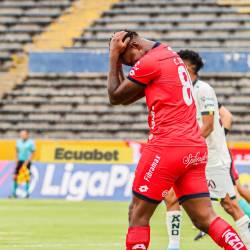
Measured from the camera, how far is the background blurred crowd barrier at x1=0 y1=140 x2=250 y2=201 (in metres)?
24.3

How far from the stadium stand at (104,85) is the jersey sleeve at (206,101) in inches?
720

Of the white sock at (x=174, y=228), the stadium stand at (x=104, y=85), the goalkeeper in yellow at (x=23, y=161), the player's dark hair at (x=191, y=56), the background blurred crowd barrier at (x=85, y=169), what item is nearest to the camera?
the player's dark hair at (x=191, y=56)

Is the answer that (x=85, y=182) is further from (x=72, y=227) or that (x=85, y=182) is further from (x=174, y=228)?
(x=174, y=228)

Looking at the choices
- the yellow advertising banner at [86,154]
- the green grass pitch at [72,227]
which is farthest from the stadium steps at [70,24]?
the green grass pitch at [72,227]

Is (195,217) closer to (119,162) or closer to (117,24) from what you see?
(119,162)

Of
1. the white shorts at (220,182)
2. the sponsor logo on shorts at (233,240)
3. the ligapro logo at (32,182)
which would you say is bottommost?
the ligapro logo at (32,182)

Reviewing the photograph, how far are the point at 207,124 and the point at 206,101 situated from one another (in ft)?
0.85

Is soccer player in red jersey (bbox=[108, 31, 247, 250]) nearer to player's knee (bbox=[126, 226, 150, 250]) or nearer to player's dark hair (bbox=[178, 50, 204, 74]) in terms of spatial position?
player's knee (bbox=[126, 226, 150, 250])

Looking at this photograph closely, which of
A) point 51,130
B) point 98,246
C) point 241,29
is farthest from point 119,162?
point 98,246

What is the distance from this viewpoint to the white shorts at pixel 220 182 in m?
11.1

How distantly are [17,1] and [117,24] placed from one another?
4769mm

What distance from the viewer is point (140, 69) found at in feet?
25.8

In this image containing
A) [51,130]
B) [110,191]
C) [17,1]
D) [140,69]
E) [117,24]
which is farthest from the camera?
[17,1]

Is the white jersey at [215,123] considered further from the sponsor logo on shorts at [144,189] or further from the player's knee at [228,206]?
the sponsor logo on shorts at [144,189]
